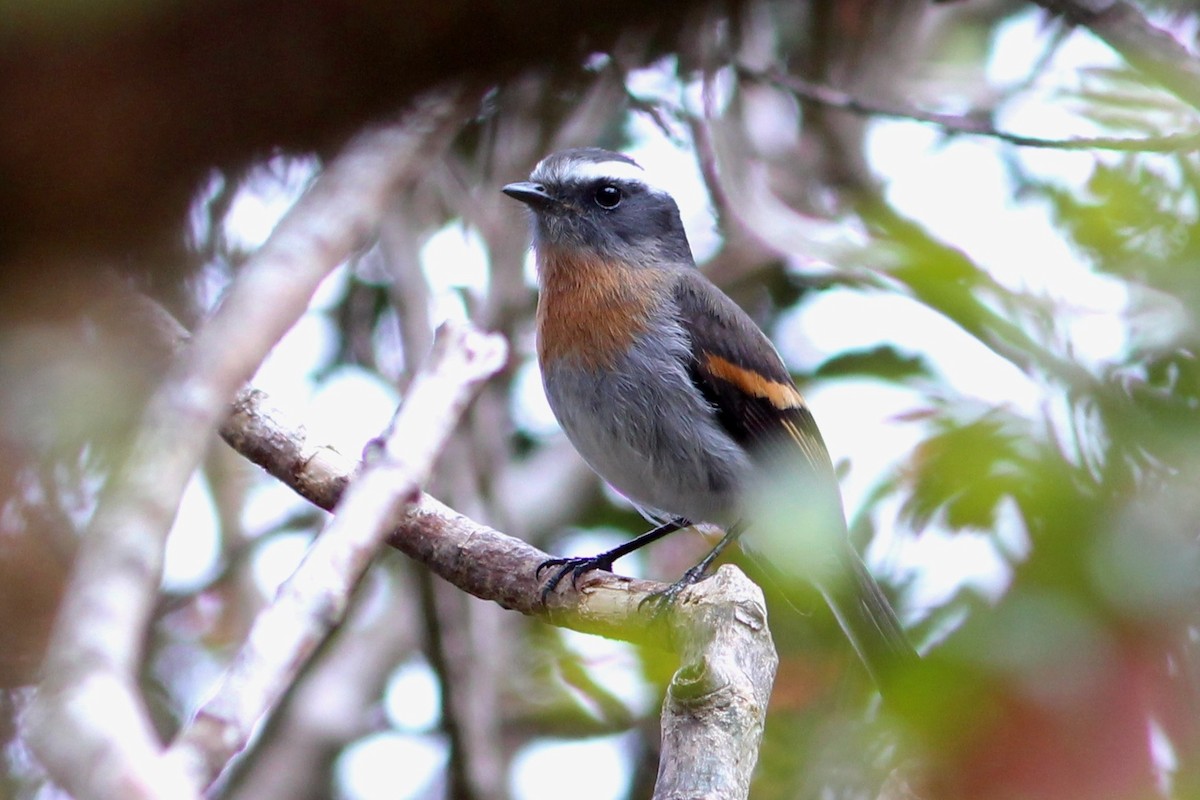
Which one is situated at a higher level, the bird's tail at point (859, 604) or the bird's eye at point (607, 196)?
the bird's eye at point (607, 196)

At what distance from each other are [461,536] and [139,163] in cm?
231

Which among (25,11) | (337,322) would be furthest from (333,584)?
(337,322)

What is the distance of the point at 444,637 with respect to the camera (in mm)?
→ 4020

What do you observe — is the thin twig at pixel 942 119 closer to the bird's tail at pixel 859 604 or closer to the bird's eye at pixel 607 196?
the bird's eye at pixel 607 196

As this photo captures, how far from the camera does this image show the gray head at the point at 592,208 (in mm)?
4328

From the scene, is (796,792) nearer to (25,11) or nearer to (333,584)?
(333,584)

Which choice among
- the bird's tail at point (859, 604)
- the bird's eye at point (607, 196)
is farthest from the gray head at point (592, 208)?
the bird's tail at point (859, 604)

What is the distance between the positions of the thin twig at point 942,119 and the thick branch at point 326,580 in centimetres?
131

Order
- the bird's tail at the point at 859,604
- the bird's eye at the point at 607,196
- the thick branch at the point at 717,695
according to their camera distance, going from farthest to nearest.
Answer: the bird's eye at the point at 607,196, the bird's tail at the point at 859,604, the thick branch at the point at 717,695

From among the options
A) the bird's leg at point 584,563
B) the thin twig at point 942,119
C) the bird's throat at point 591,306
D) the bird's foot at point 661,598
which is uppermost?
the thin twig at point 942,119

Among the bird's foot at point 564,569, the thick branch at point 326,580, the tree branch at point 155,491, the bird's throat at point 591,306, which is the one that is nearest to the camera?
the tree branch at point 155,491

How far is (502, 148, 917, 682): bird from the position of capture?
12.6 ft

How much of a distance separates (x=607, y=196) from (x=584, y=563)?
61.1 inches

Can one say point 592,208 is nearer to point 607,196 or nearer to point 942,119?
point 607,196
